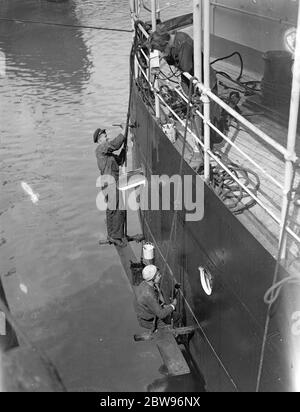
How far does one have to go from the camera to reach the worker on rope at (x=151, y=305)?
7051 mm

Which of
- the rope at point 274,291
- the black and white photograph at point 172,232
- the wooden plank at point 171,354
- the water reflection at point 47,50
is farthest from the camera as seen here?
the water reflection at point 47,50

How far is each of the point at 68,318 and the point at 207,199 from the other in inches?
198

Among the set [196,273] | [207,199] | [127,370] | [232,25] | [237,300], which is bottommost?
[127,370]

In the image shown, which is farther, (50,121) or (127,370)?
(50,121)

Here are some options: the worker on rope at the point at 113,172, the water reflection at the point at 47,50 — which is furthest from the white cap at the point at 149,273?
the water reflection at the point at 47,50

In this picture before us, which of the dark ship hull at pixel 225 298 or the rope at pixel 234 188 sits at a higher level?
the rope at pixel 234 188

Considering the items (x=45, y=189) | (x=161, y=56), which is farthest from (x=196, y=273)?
(x=45, y=189)

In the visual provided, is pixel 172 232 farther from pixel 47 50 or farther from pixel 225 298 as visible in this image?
pixel 47 50

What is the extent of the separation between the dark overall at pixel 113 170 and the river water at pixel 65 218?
1514mm

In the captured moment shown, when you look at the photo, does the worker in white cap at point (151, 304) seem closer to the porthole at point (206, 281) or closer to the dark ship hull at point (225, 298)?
the dark ship hull at point (225, 298)

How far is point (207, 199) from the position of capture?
609 cm

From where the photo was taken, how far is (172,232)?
7879 mm

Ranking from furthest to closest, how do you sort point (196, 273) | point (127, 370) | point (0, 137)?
point (0, 137), point (127, 370), point (196, 273)

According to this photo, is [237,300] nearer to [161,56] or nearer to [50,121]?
[161,56]
